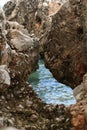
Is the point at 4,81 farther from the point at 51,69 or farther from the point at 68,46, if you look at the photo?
the point at 51,69

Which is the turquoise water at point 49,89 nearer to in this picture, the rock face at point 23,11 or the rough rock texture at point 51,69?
the rough rock texture at point 51,69

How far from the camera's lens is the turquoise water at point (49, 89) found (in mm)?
27203

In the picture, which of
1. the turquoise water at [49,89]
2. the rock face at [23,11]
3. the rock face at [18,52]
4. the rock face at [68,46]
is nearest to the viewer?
the rock face at [68,46]

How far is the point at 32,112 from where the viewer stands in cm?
A: 1443

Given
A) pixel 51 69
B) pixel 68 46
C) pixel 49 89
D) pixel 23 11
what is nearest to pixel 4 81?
pixel 68 46

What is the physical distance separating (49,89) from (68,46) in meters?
7.85

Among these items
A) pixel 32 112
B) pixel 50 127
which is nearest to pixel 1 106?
pixel 32 112

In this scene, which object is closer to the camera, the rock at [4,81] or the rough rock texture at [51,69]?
the rough rock texture at [51,69]

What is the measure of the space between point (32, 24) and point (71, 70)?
105 feet

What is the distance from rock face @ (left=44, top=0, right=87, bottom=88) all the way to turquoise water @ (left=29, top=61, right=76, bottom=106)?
224 cm

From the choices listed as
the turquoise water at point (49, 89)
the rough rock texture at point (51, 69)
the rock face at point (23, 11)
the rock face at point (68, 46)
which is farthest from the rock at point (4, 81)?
the rock face at point (23, 11)

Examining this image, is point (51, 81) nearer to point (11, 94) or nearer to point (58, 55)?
point (58, 55)

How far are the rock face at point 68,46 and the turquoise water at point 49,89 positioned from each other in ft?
7.36

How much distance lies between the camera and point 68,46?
2459cm
